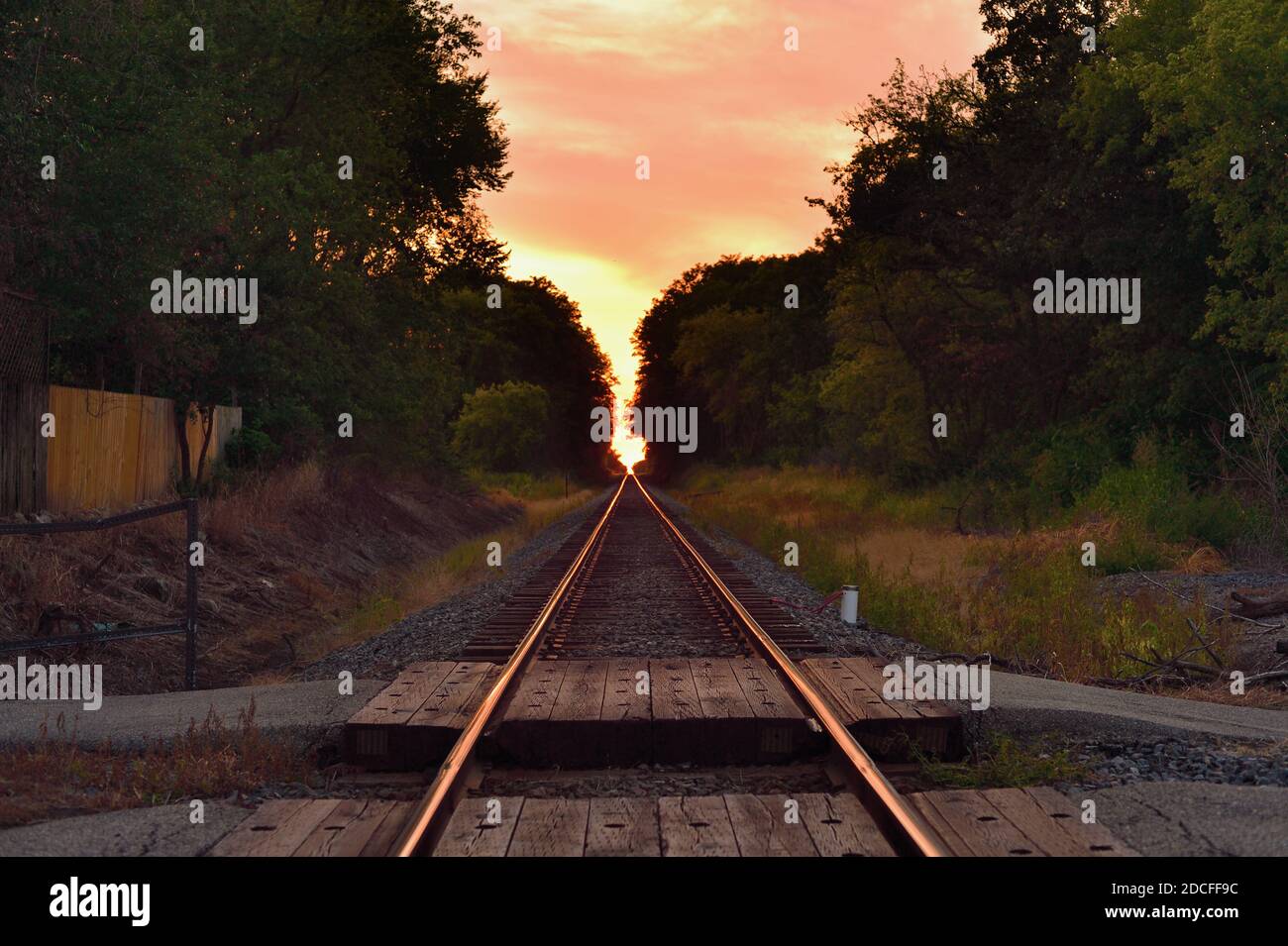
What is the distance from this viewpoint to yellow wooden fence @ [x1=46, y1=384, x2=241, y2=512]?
15.5 meters

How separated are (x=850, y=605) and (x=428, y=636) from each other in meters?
4.69

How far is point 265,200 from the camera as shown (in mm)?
20031

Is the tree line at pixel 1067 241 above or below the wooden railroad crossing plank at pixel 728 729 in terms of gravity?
above

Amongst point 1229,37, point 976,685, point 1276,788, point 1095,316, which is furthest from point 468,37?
point 1276,788

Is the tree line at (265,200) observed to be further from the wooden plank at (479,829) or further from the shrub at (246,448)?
the wooden plank at (479,829)

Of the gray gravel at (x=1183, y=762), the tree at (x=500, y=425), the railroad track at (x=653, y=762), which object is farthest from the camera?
the tree at (x=500, y=425)

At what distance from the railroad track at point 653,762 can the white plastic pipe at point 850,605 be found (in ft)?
6.10

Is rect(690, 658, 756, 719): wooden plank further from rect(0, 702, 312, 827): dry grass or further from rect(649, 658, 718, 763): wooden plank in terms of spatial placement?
rect(0, 702, 312, 827): dry grass

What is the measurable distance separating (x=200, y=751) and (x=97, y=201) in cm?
1020

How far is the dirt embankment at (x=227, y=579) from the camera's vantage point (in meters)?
11.8

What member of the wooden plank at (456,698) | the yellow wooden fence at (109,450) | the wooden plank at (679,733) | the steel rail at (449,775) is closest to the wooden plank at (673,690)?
the wooden plank at (679,733)

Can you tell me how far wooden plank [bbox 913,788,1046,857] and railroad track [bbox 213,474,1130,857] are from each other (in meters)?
0.01

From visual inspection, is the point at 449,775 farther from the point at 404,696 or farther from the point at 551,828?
the point at 404,696

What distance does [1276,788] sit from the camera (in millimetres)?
5699
